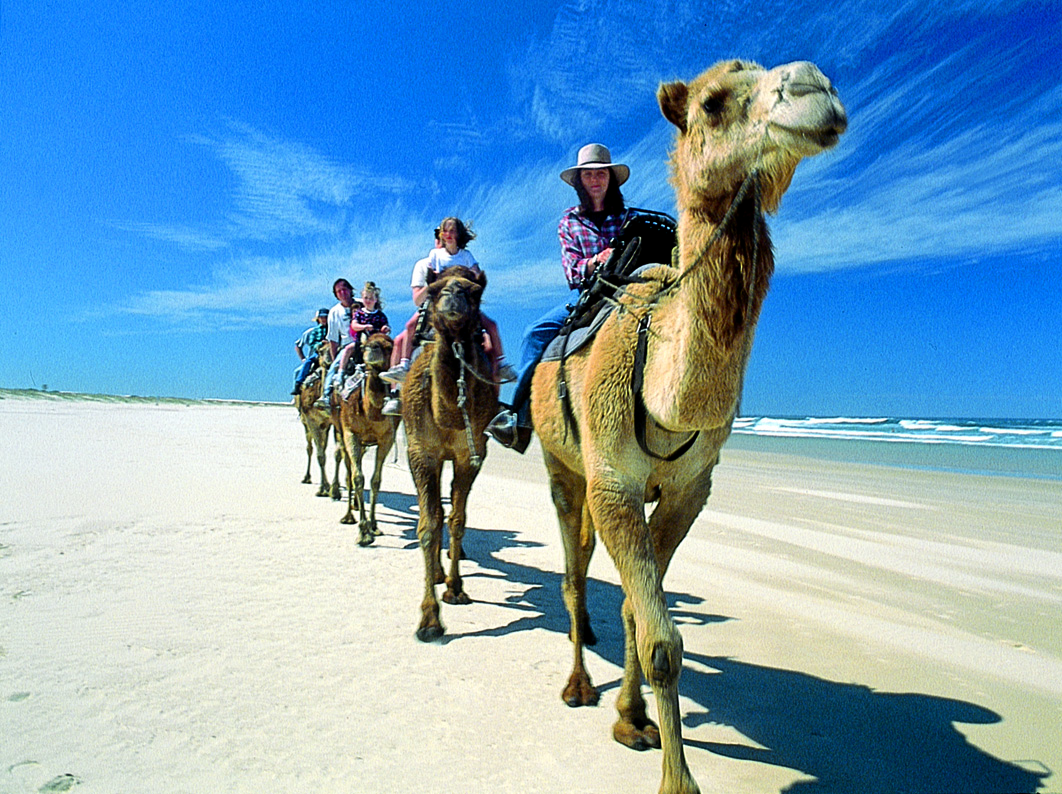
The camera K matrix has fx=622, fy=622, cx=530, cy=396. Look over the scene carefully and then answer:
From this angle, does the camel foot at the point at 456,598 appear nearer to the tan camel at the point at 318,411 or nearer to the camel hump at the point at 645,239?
the camel hump at the point at 645,239

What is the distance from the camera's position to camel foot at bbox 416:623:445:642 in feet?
16.3

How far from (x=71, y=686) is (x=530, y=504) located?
8816mm

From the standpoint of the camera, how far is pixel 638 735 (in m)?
3.46

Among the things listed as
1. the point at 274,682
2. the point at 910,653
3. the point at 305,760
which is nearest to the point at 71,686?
the point at 274,682

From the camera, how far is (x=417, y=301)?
6637 mm

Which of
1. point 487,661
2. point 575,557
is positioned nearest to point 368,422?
point 487,661

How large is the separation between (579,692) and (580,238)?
10.3 ft

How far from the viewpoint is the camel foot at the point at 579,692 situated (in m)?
3.95

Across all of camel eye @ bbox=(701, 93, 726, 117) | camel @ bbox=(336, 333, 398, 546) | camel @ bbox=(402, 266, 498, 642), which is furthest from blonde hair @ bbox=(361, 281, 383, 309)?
camel eye @ bbox=(701, 93, 726, 117)

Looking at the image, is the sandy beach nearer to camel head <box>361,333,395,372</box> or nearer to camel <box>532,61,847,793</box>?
camel <box>532,61,847,793</box>

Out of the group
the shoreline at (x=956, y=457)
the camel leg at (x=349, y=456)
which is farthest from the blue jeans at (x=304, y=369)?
the shoreline at (x=956, y=457)

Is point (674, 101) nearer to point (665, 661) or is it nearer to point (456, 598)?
point (665, 661)

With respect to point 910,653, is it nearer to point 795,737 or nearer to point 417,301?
point 795,737

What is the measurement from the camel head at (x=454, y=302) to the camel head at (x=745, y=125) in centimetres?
330
